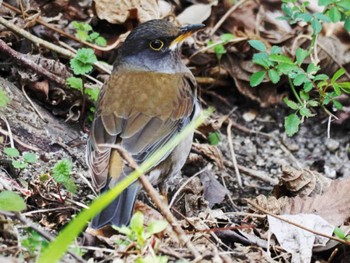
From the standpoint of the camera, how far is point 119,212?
5316 millimetres

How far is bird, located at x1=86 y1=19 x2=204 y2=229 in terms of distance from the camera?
221 inches

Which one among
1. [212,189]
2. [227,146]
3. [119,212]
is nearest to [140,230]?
[119,212]

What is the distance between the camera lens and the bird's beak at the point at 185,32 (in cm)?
667

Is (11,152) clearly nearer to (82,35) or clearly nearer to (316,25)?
(82,35)

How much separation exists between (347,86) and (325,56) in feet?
6.20

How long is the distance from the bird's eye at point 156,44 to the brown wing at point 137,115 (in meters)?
0.24

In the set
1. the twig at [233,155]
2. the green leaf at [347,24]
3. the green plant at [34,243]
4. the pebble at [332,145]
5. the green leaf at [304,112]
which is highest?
the green plant at [34,243]

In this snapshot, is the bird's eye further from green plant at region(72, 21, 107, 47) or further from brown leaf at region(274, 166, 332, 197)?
brown leaf at region(274, 166, 332, 197)

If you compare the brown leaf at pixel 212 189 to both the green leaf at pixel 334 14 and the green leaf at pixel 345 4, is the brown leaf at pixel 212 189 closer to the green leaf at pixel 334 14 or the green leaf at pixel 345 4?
the green leaf at pixel 334 14

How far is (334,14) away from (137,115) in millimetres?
1939

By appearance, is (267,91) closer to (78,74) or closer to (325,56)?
(325,56)

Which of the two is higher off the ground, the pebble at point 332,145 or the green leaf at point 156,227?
the green leaf at point 156,227

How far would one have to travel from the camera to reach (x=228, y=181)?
730cm

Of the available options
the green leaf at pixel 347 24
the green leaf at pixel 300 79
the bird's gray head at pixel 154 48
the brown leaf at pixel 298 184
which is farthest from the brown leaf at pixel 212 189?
the green leaf at pixel 347 24
